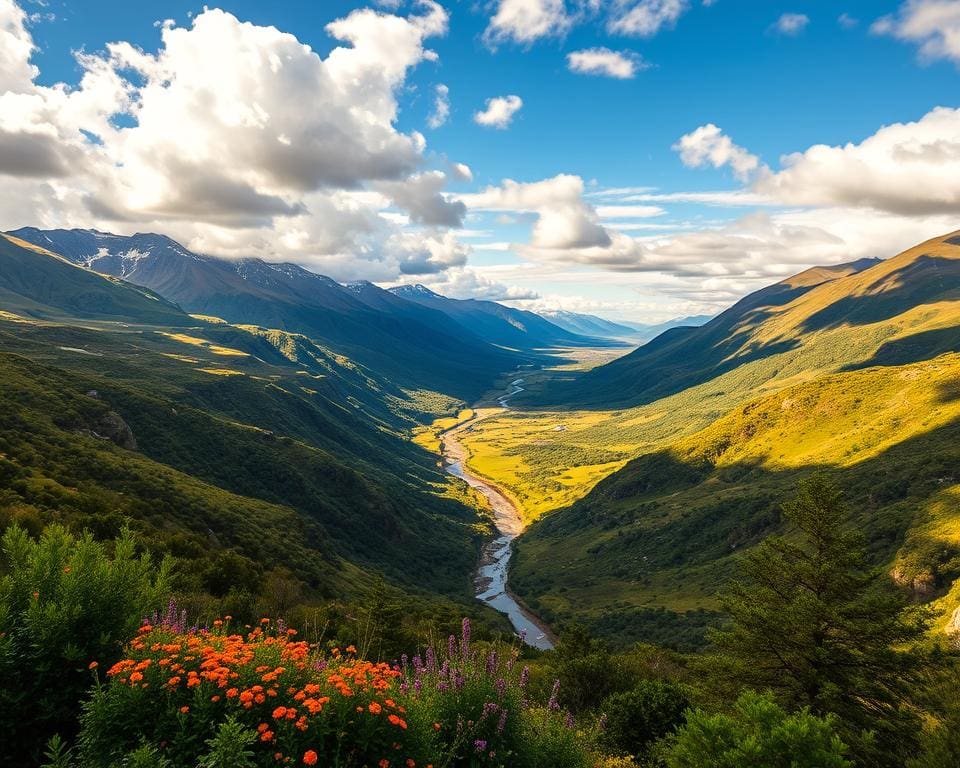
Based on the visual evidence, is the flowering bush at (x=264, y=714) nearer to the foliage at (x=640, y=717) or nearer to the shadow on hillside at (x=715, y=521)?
the foliage at (x=640, y=717)

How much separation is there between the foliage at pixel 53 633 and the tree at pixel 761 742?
1328cm

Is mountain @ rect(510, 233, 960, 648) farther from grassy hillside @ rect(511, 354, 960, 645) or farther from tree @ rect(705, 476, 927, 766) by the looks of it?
tree @ rect(705, 476, 927, 766)

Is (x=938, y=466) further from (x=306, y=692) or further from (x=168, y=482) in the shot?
(x=168, y=482)

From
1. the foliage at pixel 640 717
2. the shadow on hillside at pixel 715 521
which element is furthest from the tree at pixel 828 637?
the shadow on hillside at pixel 715 521

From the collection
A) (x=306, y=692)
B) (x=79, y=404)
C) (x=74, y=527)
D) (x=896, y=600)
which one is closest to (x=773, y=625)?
(x=896, y=600)

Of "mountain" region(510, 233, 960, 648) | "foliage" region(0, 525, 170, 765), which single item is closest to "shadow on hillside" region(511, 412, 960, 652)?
"mountain" region(510, 233, 960, 648)

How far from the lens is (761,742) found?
38.4ft

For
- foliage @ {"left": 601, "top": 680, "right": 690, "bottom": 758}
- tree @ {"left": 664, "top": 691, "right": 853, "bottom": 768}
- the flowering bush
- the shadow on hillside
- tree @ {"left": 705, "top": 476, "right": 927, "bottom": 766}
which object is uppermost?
the flowering bush

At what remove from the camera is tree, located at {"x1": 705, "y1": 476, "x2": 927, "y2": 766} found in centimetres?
1947

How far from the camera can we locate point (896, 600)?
2025 centimetres

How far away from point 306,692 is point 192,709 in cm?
198

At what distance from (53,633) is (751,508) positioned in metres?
150

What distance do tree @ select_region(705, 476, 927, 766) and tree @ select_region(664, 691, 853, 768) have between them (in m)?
8.32

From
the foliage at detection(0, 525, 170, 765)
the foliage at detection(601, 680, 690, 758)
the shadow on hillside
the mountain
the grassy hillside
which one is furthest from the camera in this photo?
the grassy hillside
